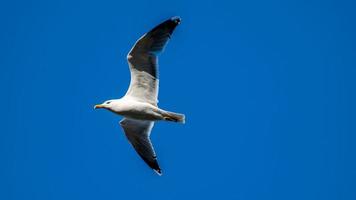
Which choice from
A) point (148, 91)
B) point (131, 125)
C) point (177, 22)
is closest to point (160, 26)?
point (177, 22)

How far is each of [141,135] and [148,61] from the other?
2019mm

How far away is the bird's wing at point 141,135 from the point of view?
1798 cm

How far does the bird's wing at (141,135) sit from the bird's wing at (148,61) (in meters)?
0.95

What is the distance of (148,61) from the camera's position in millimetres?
16766

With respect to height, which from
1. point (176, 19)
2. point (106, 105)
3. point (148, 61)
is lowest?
point (106, 105)

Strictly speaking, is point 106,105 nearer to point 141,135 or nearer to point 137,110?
point 137,110

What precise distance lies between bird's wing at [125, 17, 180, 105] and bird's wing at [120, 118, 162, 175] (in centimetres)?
95

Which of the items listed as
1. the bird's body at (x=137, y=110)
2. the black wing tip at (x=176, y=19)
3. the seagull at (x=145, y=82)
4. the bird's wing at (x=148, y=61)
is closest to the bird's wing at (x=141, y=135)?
the seagull at (x=145, y=82)

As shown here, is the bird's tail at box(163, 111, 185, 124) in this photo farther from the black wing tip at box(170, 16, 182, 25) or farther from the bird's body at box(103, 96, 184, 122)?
the black wing tip at box(170, 16, 182, 25)

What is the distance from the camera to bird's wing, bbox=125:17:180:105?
53.7ft

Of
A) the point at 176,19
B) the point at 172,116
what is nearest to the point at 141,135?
the point at 172,116

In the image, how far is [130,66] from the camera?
16.9m

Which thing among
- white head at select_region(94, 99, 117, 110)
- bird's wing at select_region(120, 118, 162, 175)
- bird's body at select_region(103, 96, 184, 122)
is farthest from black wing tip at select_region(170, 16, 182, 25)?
bird's wing at select_region(120, 118, 162, 175)

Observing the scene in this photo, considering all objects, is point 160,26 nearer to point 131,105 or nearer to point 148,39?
point 148,39
